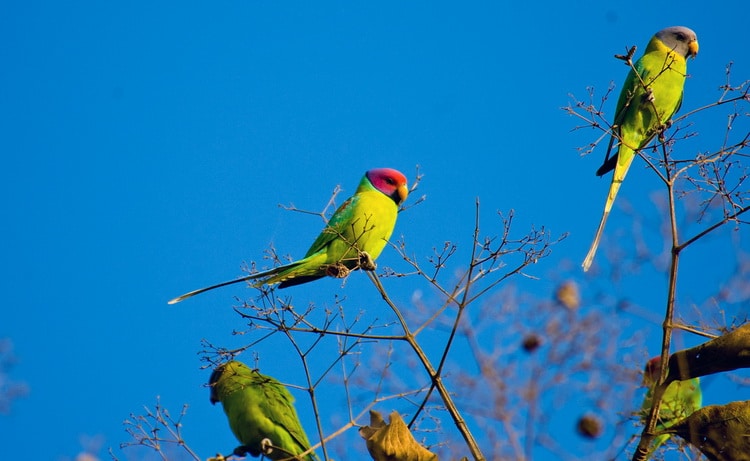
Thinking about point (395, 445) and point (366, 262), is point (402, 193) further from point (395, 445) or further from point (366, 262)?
point (395, 445)

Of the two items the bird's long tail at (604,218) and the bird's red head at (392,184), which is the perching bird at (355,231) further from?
the bird's long tail at (604,218)

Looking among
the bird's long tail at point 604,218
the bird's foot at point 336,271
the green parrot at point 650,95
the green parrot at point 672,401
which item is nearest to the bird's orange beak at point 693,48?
the green parrot at point 650,95

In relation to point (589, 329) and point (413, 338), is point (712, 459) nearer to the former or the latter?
point (413, 338)

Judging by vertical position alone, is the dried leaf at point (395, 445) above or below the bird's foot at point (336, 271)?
below

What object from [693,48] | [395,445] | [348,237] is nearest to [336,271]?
[348,237]

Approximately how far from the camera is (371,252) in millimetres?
5695

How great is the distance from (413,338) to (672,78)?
158 inches

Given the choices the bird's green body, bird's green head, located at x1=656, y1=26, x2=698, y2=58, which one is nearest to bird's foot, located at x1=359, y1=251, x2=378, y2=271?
the bird's green body

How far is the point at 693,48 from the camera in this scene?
6.57 meters

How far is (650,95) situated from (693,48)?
1870mm

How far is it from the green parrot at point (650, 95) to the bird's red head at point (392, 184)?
4.92ft

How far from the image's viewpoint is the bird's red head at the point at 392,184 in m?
5.98

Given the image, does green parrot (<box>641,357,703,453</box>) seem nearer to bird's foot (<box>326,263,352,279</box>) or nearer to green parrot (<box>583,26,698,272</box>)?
green parrot (<box>583,26,698,272</box>)

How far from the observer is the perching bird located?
A: 5473 mm
